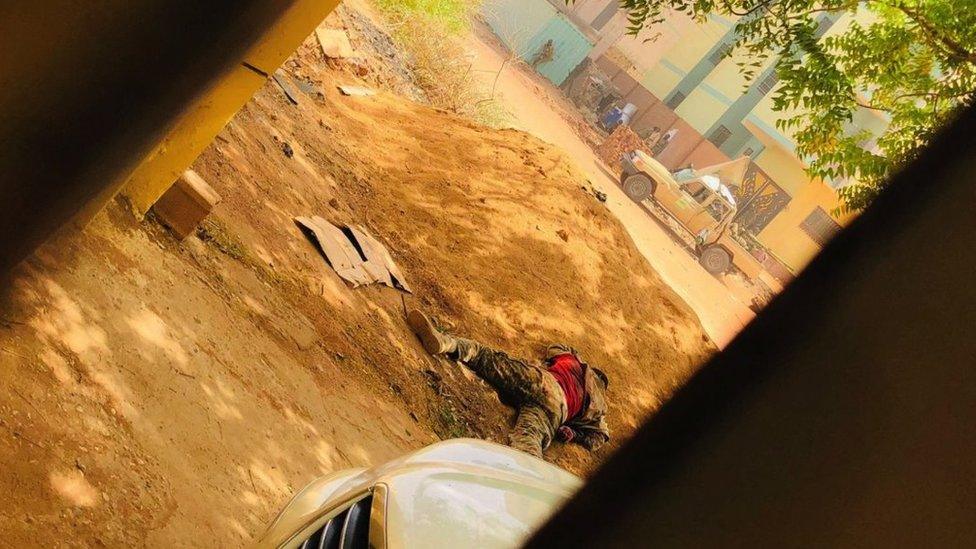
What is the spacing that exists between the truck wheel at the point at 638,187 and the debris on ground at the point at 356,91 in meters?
9.25

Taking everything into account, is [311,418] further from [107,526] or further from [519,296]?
[519,296]

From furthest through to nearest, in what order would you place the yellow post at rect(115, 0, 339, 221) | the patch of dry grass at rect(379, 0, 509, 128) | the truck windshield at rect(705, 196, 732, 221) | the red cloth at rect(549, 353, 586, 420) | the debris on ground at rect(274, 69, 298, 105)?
the truck windshield at rect(705, 196, 732, 221) → the patch of dry grass at rect(379, 0, 509, 128) → the debris on ground at rect(274, 69, 298, 105) → the red cloth at rect(549, 353, 586, 420) → the yellow post at rect(115, 0, 339, 221)

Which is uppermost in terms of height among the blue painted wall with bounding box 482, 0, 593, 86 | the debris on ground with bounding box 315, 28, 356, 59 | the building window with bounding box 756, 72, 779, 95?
the building window with bounding box 756, 72, 779, 95

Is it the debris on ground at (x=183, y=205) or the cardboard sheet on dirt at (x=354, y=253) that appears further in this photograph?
the cardboard sheet on dirt at (x=354, y=253)

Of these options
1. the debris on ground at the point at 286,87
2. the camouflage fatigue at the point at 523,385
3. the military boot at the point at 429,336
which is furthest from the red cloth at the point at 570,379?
the debris on ground at the point at 286,87

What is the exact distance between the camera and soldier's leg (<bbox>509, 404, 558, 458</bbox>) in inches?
266

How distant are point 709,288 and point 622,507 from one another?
19.8 m

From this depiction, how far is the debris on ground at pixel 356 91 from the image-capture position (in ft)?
39.6

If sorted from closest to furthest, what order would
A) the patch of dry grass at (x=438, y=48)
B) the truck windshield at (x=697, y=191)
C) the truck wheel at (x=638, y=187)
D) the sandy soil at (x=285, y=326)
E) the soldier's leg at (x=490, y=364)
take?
the sandy soil at (x=285, y=326) < the soldier's leg at (x=490, y=364) < the patch of dry grass at (x=438, y=48) < the truck windshield at (x=697, y=191) < the truck wheel at (x=638, y=187)

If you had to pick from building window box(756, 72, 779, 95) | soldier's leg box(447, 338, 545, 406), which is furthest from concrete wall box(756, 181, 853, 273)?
soldier's leg box(447, 338, 545, 406)

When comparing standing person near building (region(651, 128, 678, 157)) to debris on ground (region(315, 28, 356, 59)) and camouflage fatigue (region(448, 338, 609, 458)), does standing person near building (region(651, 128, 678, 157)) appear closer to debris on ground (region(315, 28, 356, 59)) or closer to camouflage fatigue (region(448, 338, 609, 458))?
debris on ground (region(315, 28, 356, 59))

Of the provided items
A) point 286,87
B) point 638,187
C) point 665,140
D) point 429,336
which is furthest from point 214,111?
point 665,140

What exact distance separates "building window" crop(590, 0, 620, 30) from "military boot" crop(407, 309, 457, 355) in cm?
2273

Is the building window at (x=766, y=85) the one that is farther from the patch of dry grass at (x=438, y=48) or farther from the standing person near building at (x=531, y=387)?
the standing person near building at (x=531, y=387)
